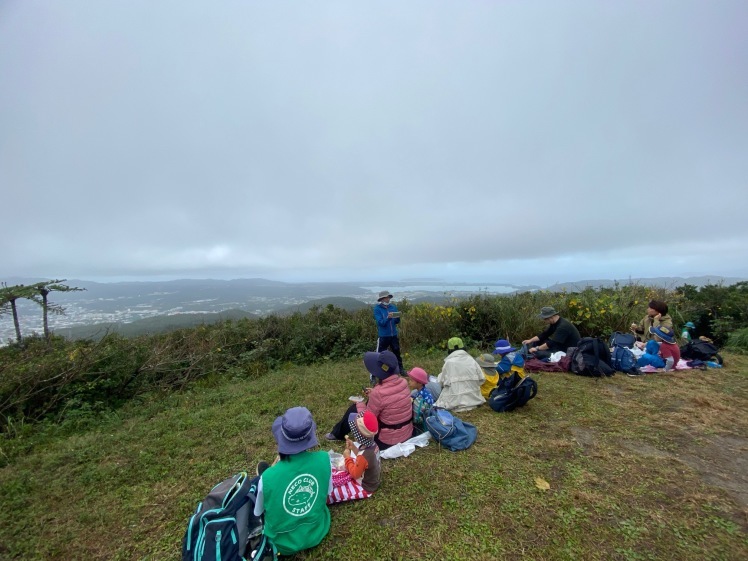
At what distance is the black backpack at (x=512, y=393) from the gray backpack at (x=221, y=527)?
11.1 ft

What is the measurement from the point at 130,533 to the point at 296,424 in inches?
75.6

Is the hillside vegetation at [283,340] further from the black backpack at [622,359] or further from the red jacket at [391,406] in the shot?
the red jacket at [391,406]

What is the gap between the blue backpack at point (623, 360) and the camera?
5625 millimetres

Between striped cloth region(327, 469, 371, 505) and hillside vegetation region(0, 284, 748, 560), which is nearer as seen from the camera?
hillside vegetation region(0, 284, 748, 560)

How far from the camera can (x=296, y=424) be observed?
A: 6.99 ft

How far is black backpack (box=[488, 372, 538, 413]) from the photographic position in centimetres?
422

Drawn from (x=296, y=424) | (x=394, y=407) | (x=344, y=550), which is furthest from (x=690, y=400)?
(x=296, y=424)

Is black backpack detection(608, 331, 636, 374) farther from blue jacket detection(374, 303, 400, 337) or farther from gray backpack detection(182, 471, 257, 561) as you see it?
gray backpack detection(182, 471, 257, 561)

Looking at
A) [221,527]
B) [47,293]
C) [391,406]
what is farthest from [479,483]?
[47,293]

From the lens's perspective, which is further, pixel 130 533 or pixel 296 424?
pixel 130 533

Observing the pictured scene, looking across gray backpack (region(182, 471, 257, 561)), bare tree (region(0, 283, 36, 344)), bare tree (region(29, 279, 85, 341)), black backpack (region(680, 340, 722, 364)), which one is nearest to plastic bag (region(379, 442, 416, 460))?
gray backpack (region(182, 471, 257, 561))

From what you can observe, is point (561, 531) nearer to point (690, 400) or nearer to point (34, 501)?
point (690, 400)

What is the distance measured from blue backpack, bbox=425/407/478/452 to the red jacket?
324 millimetres

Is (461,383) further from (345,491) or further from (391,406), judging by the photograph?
(345,491)
